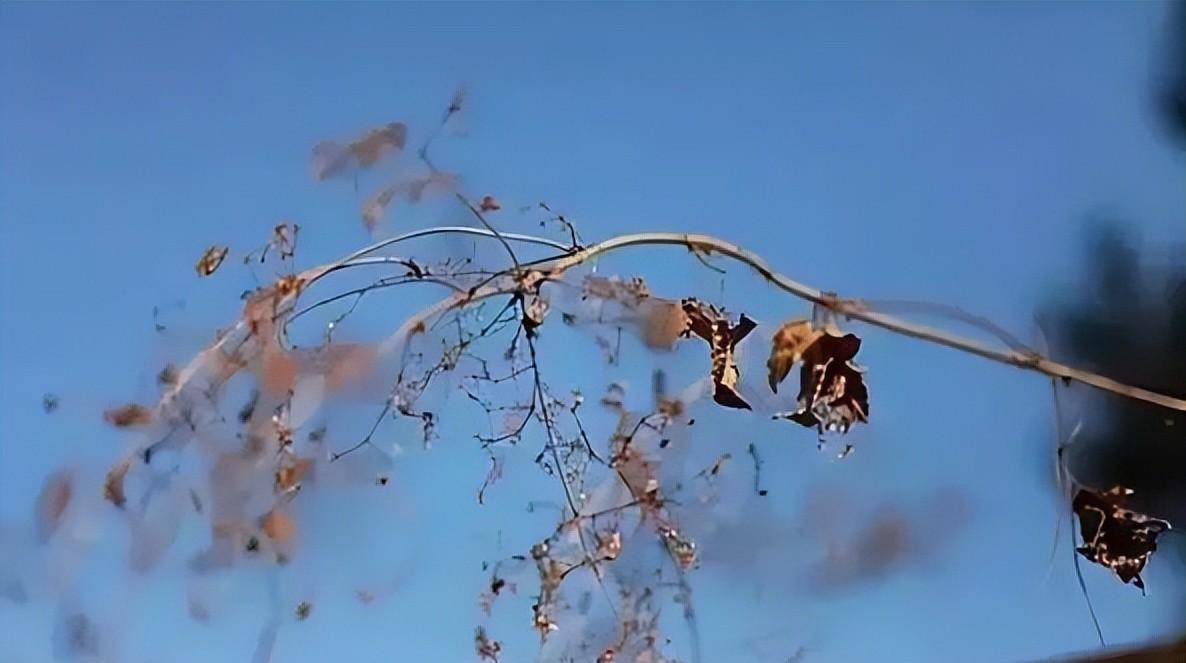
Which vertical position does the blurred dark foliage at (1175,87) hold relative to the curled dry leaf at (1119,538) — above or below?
above

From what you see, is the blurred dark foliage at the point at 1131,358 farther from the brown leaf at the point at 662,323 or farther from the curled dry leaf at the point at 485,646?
the curled dry leaf at the point at 485,646

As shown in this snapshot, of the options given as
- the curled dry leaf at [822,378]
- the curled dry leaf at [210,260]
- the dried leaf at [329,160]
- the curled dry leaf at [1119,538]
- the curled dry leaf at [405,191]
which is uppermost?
the dried leaf at [329,160]

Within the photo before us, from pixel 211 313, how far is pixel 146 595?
21 cm

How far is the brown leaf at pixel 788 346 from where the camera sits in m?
0.95

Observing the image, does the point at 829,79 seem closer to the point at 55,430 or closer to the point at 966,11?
the point at 966,11

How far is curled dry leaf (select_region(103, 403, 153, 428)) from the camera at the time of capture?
92 cm

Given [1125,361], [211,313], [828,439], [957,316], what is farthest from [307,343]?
[1125,361]

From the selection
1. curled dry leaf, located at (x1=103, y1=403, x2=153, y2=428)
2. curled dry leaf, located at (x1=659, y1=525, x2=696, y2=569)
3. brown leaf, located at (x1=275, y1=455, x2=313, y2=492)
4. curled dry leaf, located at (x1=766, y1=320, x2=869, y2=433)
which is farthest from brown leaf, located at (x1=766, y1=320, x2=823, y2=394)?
curled dry leaf, located at (x1=103, y1=403, x2=153, y2=428)

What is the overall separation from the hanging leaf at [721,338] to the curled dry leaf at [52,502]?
0.48 meters

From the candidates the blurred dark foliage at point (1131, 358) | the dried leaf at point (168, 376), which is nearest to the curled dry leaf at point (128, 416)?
the dried leaf at point (168, 376)

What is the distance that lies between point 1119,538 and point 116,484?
2.51 ft

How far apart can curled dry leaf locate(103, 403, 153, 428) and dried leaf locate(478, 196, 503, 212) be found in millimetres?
297

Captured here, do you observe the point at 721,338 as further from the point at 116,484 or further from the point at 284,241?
the point at 116,484

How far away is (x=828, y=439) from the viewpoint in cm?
94
